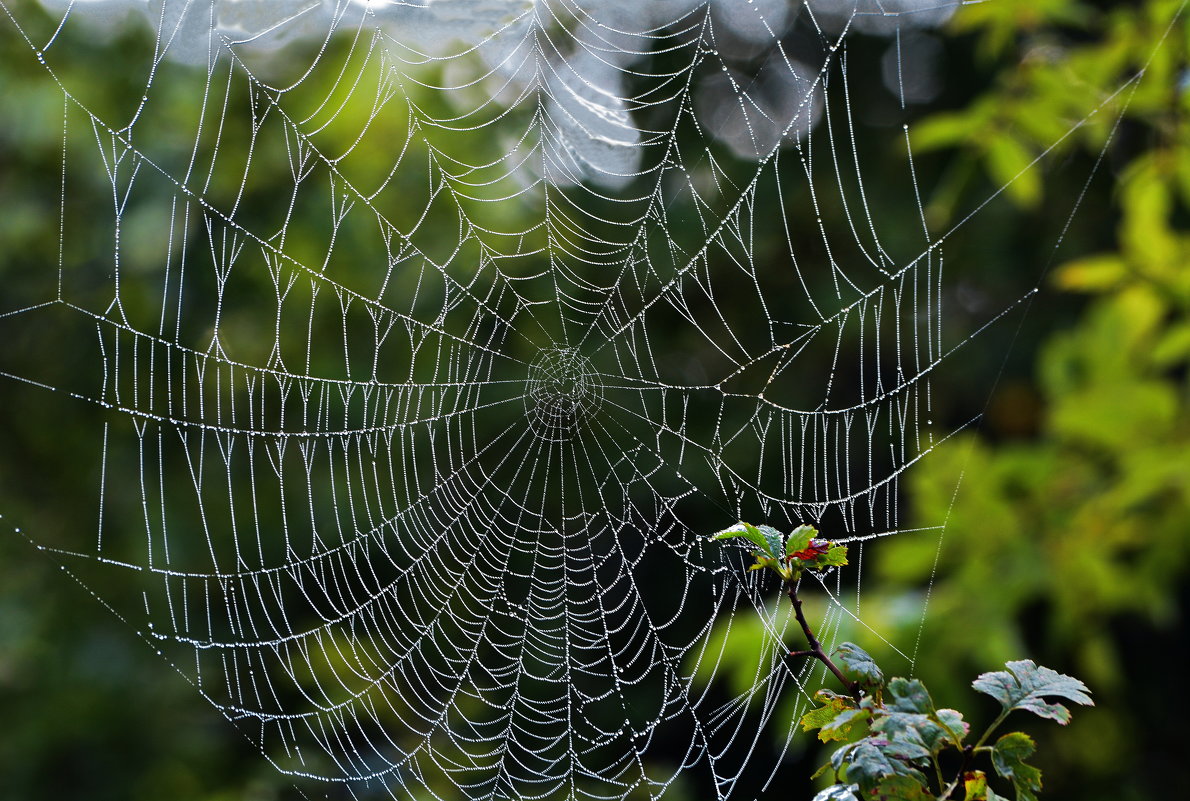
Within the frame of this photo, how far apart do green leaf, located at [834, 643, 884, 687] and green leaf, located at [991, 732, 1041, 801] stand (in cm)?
14

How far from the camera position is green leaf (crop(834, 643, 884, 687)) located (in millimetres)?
1149

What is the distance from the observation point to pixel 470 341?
4.46 meters

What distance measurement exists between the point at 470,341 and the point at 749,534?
134 inches

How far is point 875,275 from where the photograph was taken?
18.1 feet

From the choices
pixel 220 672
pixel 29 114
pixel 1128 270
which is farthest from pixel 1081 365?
pixel 220 672

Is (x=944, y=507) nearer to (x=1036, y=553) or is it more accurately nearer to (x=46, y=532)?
(x=1036, y=553)

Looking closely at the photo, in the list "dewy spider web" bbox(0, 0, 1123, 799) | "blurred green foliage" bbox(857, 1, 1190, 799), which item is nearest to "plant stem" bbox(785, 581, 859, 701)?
"blurred green foliage" bbox(857, 1, 1190, 799)

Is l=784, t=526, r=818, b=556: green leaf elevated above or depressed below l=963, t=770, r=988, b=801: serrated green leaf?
above

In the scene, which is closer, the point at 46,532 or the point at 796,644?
the point at 796,644

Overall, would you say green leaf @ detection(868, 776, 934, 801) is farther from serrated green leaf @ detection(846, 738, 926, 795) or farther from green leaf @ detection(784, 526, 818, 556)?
green leaf @ detection(784, 526, 818, 556)

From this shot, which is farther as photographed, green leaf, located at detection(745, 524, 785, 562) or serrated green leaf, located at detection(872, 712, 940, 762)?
green leaf, located at detection(745, 524, 785, 562)

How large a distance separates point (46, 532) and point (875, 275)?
16.0 feet

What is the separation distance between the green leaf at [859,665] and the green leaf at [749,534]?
132 mm

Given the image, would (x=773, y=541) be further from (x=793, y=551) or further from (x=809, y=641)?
(x=809, y=641)
